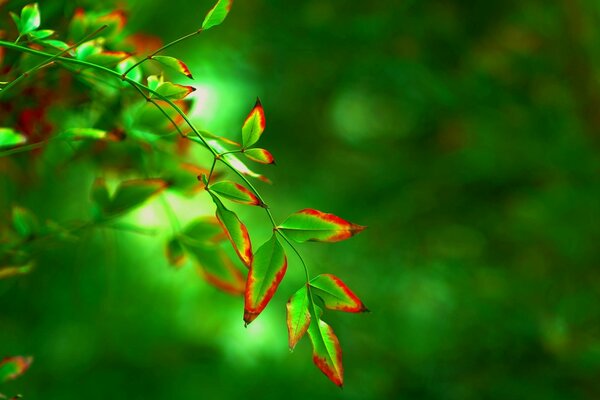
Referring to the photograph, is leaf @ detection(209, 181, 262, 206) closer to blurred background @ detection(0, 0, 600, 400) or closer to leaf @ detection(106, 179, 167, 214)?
leaf @ detection(106, 179, 167, 214)

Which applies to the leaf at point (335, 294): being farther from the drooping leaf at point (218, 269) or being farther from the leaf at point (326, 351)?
the drooping leaf at point (218, 269)

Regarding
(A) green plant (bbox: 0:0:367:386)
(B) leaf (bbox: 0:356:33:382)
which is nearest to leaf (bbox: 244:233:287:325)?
(A) green plant (bbox: 0:0:367:386)

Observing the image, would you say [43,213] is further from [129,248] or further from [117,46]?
[117,46]

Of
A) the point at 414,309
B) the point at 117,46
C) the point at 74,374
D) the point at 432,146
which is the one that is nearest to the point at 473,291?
the point at 414,309

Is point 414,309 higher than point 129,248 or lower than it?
lower

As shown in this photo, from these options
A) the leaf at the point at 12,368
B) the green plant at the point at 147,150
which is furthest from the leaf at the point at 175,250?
the leaf at the point at 12,368

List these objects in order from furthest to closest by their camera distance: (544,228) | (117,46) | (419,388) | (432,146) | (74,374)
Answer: (432,146) → (544,228) → (419,388) → (74,374) → (117,46)
